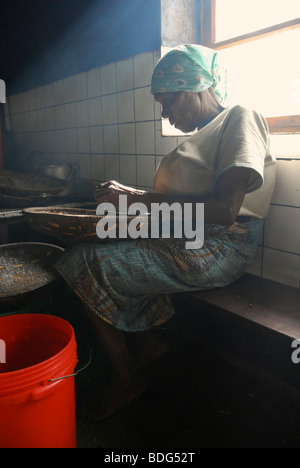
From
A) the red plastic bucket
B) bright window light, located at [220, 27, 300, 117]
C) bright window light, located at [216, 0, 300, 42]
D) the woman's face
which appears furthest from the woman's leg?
bright window light, located at [216, 0, 300, 42]

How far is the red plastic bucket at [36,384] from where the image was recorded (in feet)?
3.17

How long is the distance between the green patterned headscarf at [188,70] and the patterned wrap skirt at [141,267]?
540 millimetres

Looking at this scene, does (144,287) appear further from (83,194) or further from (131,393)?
(83,194)

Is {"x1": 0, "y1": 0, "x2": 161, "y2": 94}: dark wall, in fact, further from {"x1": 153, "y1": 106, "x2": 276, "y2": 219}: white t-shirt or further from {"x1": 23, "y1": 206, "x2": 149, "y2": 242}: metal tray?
{"x1": 23, "y1": 206, "x2": 149, "y2": 242}: metal tray

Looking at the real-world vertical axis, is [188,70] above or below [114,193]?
above

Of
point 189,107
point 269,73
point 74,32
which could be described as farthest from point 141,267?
point 74,32

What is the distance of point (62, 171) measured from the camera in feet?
8.71

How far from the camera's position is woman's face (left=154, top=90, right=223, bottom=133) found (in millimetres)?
1425

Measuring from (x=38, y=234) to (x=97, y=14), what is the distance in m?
1.42

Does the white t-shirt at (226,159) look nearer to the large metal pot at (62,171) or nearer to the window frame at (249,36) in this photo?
the window frame at (249,36)

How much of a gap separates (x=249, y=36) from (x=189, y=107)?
565mm

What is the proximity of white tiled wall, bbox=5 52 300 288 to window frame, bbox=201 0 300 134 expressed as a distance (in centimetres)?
13

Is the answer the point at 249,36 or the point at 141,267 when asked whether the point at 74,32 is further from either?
the point at 141,267

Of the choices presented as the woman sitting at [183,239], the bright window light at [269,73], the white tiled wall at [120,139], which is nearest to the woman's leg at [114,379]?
the woman sitting at [183,239]
